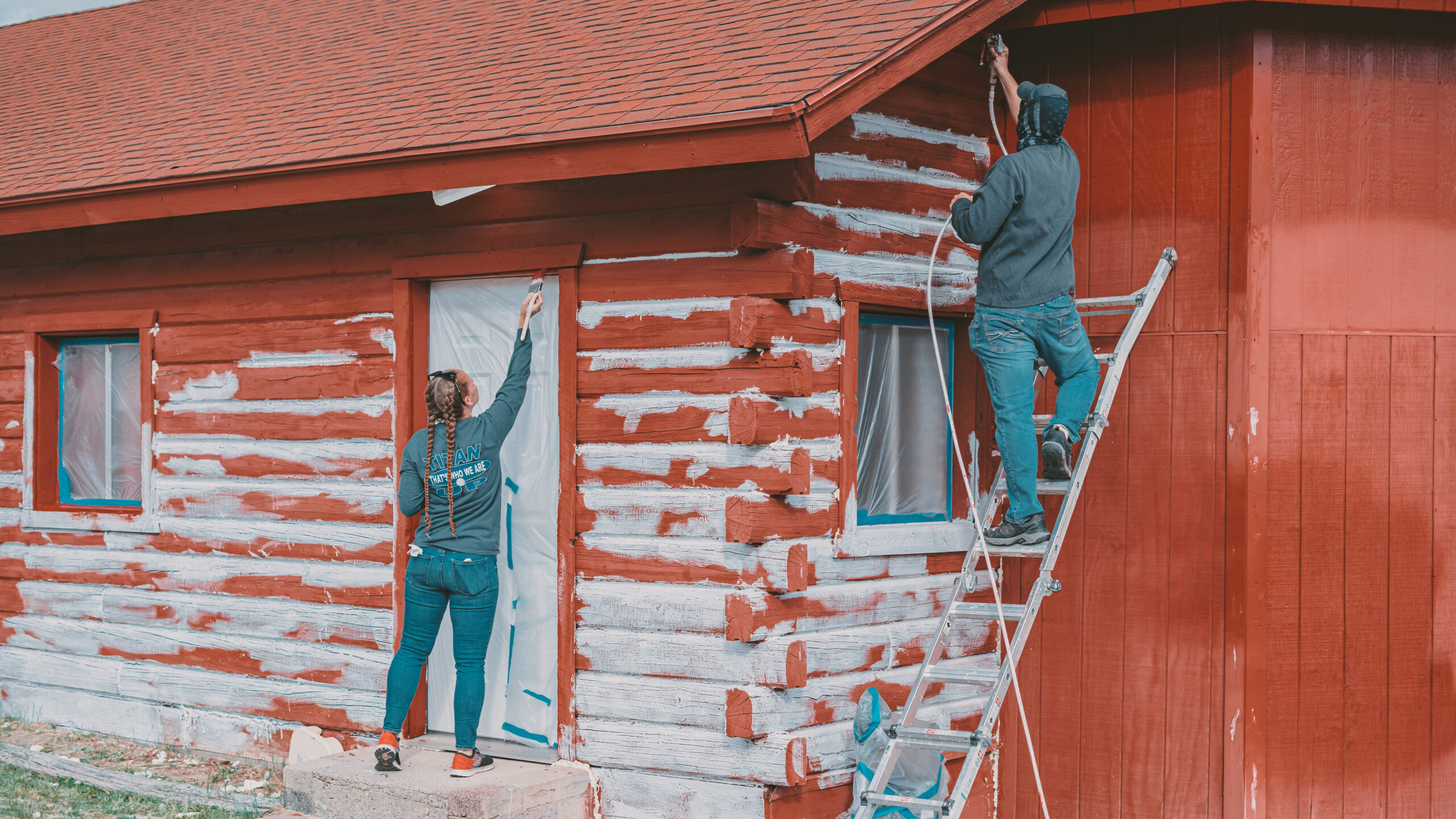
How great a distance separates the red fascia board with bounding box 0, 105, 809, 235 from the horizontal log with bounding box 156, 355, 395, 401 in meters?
0.88

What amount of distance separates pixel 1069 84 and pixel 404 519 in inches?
155

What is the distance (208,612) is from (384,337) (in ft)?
6.57

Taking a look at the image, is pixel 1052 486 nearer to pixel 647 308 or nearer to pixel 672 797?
pixel 647 308

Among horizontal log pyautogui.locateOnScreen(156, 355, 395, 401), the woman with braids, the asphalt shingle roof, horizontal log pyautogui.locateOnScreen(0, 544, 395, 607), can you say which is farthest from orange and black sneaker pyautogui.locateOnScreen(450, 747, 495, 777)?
the asphalt shingle roof

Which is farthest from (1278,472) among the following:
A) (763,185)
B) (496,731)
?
(496,731)

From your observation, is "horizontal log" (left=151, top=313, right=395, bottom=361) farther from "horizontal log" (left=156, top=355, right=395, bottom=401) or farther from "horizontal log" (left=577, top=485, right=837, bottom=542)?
"horizontal log" (left=577, top=485, right=837, bottom=542)

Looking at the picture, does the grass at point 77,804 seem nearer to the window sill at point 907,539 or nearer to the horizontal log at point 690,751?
the horizontal log at point 690,751

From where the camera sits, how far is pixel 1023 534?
17.5ft

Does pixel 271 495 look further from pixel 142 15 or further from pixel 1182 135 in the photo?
pixel 142 15

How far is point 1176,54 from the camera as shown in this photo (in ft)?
19.5

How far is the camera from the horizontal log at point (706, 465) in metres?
5.41

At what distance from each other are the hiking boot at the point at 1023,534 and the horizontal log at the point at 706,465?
767mm

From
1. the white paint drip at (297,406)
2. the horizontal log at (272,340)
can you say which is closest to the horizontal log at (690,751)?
the white paint drip at (297,406)

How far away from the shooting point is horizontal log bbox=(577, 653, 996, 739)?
5406 millimetres
